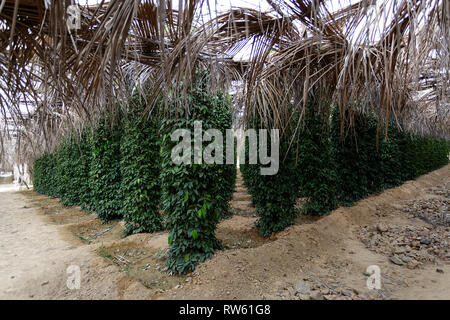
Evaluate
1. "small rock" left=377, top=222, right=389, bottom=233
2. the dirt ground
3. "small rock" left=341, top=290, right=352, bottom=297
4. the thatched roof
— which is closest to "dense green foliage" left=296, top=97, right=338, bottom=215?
the dirt ground

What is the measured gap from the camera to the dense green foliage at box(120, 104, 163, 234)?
4695 mm

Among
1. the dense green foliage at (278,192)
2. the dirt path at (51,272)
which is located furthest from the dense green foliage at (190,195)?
the dense green foliage at (278,192)

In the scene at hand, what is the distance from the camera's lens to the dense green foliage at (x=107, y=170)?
5.77 m

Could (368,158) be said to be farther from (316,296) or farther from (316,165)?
(316,296)

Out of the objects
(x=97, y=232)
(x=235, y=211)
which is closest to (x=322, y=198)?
(x=235, y=211)

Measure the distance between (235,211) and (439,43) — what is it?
582cm

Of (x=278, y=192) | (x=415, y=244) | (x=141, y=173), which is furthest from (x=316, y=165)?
(x=141, y=173)

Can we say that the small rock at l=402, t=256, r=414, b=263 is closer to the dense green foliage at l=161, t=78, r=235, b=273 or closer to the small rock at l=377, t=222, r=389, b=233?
the small rock at l=377, t=222, r=389, b=233

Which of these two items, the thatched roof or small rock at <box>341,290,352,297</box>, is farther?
small rock at <box>341,290,352,297</box>

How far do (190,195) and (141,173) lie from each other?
2029 millimetres

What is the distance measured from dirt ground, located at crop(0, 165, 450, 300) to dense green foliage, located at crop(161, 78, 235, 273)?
0.77 feet

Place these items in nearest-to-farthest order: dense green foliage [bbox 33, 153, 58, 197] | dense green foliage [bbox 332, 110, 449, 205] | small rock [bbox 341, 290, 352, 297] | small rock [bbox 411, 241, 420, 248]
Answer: small rock [bbox 341, 290, 352, 297], small rock [bbox 411, 241, 420, 248], dense green foliage [bbox 332, 110, 449, 205], dense green foliage [bbox 33, 153, 58, 197]

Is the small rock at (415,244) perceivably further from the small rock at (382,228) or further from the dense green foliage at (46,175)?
the dense green foliage at (46,175)

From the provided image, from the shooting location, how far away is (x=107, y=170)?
5930mm
